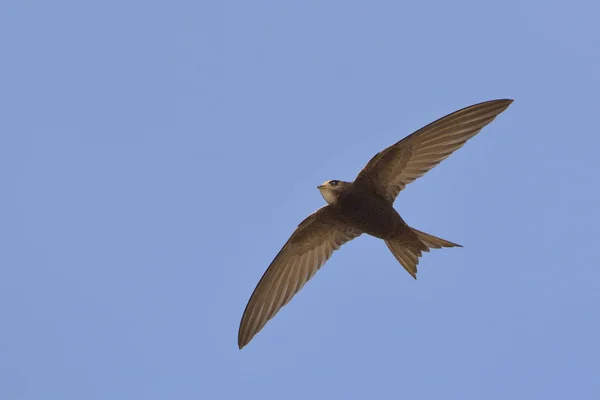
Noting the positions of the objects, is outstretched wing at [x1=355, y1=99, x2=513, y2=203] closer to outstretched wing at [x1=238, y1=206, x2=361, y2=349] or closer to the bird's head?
the bird's head

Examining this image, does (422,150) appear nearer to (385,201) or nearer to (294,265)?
(385,201)

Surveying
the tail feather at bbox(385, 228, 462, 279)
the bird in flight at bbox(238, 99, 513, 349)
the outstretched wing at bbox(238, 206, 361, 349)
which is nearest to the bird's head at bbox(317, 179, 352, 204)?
the bird in flight at bbox(238, 99, 513, 349)

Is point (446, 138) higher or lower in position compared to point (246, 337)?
higher

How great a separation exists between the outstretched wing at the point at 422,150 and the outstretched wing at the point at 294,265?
26.7 inches

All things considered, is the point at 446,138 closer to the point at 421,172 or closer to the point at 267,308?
the point at 421,172

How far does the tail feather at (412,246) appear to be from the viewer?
939 centimetres

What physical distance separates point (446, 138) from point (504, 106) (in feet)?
2.30

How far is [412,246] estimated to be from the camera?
955cm

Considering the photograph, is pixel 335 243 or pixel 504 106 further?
pixel 335 243

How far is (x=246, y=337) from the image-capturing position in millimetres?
9922

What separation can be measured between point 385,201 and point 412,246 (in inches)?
22.5

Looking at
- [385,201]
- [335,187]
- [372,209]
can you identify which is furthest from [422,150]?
[335,187]

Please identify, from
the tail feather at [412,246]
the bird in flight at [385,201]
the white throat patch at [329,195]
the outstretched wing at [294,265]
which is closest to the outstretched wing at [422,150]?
the bird in flight at [385,201]

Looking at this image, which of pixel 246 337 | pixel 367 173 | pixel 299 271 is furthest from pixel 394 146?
pixel 246 337
